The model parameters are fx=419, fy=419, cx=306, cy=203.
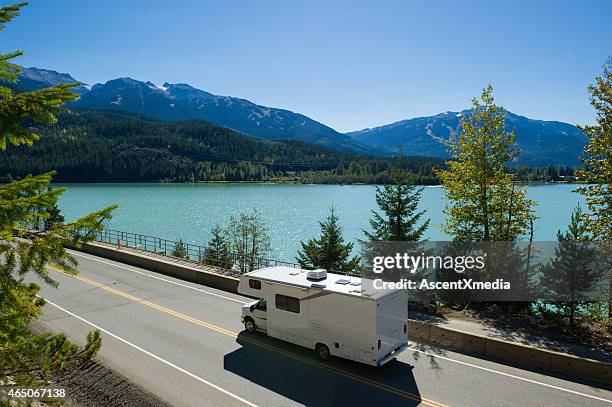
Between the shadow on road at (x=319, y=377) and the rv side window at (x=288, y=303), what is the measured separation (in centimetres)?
149

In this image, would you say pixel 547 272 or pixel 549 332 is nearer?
pixel 549 332

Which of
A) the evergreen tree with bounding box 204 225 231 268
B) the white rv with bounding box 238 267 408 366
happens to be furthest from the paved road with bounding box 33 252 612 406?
the evergreen tree with bounding box 204 225 231 268

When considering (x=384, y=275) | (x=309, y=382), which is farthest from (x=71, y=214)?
(x=309, y=382)

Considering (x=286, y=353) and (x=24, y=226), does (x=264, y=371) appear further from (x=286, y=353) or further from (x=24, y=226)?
(x=24, y=226)

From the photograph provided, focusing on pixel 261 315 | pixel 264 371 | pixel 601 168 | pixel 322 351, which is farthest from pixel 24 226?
pixel 601 168

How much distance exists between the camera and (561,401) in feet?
34.8

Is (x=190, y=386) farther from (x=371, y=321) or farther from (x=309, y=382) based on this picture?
(x=371, y=321)

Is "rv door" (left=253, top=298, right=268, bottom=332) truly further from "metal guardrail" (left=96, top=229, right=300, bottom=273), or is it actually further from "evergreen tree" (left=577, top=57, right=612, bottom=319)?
"evergreen tree" (left=577, top=57, right=612, bottom=319)

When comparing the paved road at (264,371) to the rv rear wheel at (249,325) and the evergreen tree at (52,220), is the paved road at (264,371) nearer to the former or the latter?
the rv rear wheel at (249,325)

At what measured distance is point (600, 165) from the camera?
15.5 metres

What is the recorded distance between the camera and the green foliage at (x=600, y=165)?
1538 centimetres

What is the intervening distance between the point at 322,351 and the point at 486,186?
12.0 m

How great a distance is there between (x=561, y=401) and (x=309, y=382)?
21.4ft

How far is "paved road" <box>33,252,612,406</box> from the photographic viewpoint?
1096 cm
